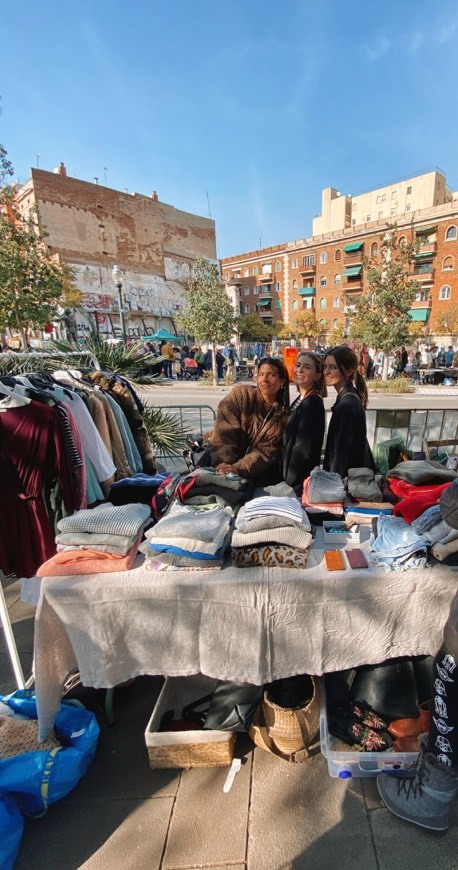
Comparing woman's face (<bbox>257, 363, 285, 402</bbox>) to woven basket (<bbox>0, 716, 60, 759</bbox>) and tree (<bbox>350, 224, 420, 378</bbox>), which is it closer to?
woven basket (<bbox>0, 716, 60, 759</bbox>)

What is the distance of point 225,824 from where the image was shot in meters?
1.51

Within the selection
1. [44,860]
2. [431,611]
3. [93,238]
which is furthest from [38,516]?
[93,238]

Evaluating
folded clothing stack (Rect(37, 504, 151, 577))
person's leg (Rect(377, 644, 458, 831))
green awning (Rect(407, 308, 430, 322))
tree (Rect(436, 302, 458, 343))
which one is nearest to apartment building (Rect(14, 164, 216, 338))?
green awning (Rect(407, 308, 430, 322))

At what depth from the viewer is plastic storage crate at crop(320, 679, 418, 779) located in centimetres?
160

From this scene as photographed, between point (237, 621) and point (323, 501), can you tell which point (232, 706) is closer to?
point (237, 621)

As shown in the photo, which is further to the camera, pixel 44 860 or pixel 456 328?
pixel 456 328

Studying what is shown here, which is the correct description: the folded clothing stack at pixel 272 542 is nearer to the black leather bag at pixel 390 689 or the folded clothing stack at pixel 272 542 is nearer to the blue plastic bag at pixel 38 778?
the black leather bag at pixel 390 689

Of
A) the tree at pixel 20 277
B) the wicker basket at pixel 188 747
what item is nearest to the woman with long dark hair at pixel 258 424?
the wicker basket at pixel 188 747

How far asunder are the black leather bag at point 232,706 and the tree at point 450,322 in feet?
126

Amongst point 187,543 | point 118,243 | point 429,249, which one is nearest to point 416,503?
point 187,543

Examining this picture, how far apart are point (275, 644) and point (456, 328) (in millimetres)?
38879

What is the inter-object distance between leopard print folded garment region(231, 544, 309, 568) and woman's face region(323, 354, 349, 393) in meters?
1.63

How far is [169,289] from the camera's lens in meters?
41.6

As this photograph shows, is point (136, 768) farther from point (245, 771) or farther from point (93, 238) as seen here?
point (93, 238)
